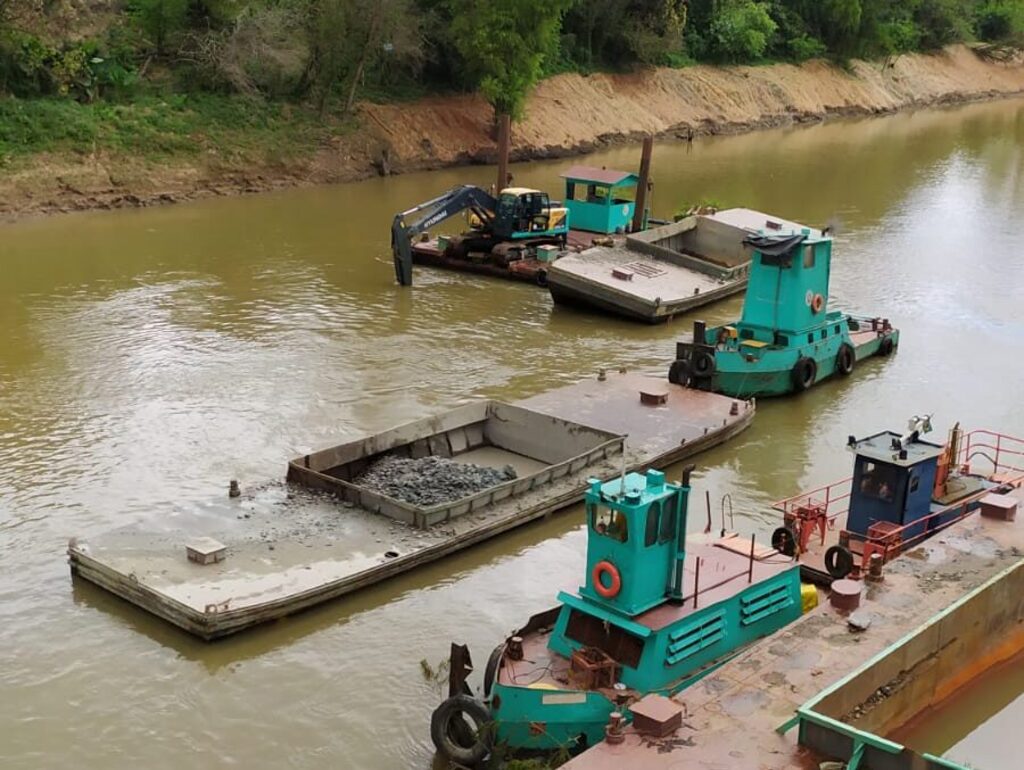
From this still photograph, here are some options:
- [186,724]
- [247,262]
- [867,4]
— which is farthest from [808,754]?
[867,4]

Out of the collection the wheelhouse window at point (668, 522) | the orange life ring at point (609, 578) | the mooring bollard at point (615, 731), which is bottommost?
the mooring bollard at point (615, 731)

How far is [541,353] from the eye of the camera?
24.6 m

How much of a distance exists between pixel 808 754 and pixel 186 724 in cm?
616

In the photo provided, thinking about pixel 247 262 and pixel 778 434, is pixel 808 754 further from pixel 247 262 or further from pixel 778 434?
pixel 247 262

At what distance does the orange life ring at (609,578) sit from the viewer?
11.0 metres

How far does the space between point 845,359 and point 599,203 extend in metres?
11.4

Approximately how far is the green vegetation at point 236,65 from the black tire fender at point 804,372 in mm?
25594

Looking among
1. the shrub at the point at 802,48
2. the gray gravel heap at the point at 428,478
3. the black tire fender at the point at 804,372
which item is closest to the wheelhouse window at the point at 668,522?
the gray gravel heap at the point at 428,478

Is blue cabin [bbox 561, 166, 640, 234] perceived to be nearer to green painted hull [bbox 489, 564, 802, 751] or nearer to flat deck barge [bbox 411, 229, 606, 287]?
flat deck barge [bbox 411, 229, 606, 287]

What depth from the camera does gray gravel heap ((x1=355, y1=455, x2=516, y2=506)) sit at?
16.3m

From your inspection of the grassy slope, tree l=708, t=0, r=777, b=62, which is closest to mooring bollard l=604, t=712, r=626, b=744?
the grassy slope

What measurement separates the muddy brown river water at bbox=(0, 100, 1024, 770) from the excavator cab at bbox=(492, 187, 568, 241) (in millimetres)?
1937

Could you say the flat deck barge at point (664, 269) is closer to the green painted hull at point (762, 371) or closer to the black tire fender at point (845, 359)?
the black tire fender at point (845, 359)

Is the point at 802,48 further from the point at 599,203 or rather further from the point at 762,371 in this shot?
the point at 762,371
